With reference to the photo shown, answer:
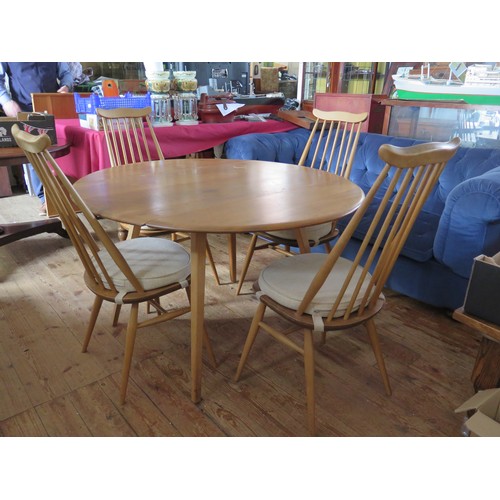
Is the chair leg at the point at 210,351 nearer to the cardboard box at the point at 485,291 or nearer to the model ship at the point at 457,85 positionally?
the cardboard box at the point at 485,291

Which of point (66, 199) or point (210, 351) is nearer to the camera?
point (66, 199)

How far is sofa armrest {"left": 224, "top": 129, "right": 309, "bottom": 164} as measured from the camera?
9.98 ft

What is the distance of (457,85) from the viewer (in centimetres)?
297

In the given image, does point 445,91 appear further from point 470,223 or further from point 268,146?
point 470,223

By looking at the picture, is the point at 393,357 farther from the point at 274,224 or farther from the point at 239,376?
the point at 274,224

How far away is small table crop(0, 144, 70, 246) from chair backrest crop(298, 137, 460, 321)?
196 cm

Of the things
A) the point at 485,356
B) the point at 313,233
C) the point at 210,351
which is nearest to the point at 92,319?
the point at 210,351

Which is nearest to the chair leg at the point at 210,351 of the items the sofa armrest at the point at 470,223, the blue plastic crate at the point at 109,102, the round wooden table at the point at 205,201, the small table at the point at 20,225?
the round wooden table at the point at 205,201

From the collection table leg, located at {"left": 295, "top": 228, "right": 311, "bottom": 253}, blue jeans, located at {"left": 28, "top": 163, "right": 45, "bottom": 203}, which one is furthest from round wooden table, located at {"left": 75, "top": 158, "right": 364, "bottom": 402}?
blue jeans, located at {"left": 28, "top": 163, "right": 45, "bottom": 203}

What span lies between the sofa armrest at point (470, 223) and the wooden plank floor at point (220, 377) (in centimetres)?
39

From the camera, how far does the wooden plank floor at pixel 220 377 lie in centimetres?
149

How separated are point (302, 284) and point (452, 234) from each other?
93 cm

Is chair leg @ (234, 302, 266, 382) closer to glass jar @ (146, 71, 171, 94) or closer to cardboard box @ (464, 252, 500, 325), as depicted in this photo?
cardboard box @ (464, 252, 500, 325)

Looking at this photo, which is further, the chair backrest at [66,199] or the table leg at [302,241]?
the table leg at [302,241]
